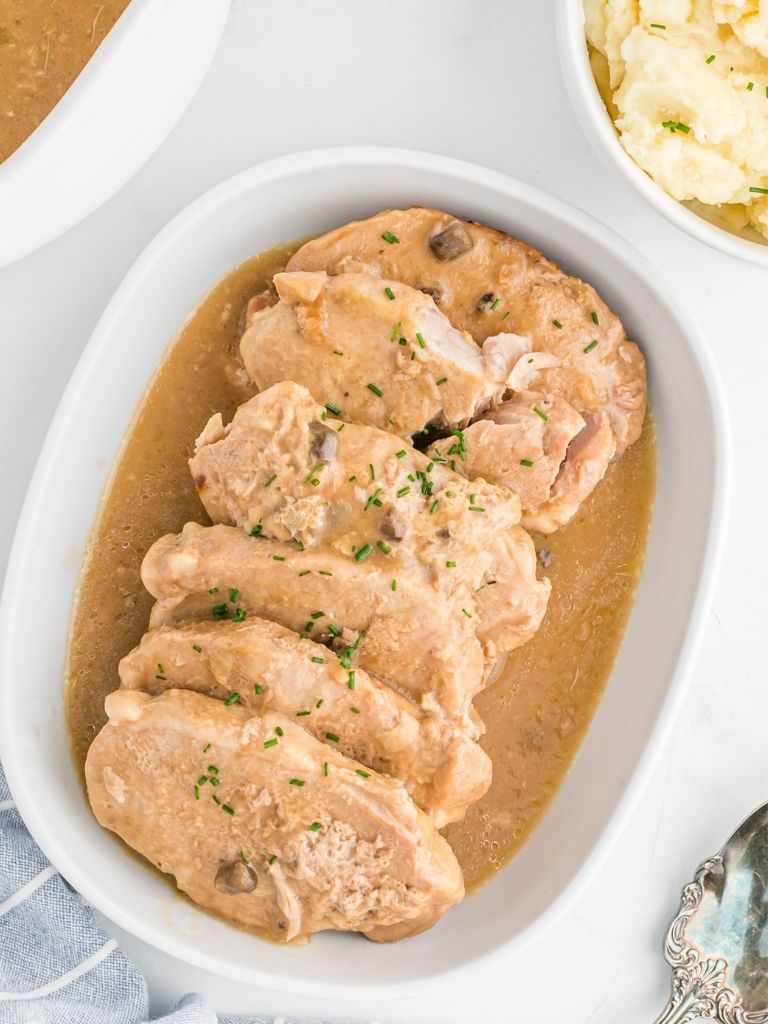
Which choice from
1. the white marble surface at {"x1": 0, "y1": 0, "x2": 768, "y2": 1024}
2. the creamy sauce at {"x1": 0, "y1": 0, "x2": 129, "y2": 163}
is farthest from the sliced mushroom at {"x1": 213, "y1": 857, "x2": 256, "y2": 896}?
the creamy sauce at {"x1": 0, "y1": 0, "x2": 129, "y2": 163}

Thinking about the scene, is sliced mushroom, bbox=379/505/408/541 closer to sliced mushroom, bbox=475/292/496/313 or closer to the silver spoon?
sliced mushroom, bbox=475/292/496/313

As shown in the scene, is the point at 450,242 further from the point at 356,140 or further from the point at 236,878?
the point at 236,878

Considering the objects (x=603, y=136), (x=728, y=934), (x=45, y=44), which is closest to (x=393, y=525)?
(x=603, y=136)

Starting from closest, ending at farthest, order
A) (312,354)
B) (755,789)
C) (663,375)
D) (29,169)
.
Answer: (29,169) → (312,354) → (663,375) → (755,789)

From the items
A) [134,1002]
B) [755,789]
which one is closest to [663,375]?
[755,789]

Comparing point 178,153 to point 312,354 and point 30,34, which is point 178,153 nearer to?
point 30,34
